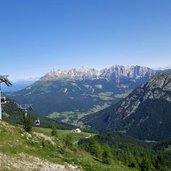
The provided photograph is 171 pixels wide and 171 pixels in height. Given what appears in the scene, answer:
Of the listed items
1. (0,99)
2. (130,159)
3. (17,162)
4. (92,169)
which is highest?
(0,99)

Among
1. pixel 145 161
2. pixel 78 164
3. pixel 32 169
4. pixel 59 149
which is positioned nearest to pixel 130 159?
pixel 145 161

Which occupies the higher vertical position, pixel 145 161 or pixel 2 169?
pixel 2 169

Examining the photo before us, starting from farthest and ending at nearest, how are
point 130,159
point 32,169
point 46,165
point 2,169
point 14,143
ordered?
1. point 130,159
2. point 14,143
3. point 46,165
4. point 32,169
5. point 2,169

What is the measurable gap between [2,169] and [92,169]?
70.6 ft

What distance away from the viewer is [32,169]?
5188 centimetres

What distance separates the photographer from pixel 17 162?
171 ft

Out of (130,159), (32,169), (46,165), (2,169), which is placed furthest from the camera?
(130,159)

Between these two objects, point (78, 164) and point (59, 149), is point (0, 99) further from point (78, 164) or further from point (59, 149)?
point (78, 164)

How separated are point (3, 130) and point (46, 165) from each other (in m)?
15.1

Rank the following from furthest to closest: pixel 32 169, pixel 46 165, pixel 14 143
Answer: pixel 14 143 < pixel 46 165 < pixel 32 169

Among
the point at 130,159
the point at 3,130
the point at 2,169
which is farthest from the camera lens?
the point at 130,159

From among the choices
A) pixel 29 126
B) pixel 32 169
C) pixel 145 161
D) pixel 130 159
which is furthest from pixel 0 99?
pixel 130 159

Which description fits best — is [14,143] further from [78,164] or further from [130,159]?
[130,159]

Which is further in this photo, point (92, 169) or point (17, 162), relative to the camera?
point (92, 169)
